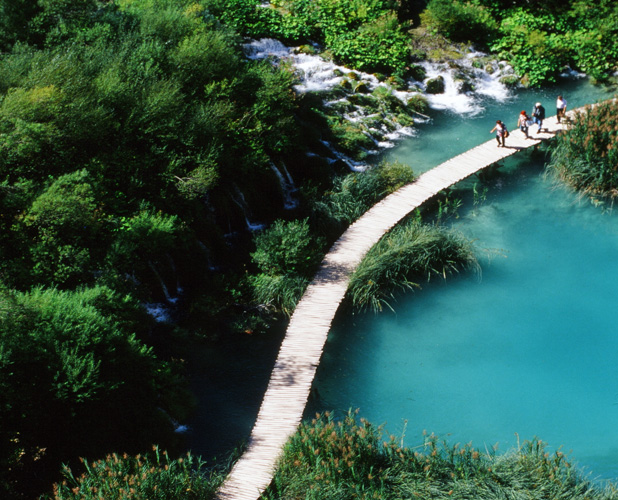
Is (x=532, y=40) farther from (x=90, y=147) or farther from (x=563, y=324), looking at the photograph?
(x=90, y=147)

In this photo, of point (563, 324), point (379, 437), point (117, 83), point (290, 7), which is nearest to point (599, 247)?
point (563, 324)

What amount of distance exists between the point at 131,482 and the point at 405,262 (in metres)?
8.90

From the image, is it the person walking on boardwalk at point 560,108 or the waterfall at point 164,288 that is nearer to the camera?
the waterfall at point 164,288

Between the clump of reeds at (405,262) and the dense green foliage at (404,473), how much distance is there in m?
4.76

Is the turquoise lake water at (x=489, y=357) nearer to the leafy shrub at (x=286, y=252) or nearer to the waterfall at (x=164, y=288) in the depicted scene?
the leafy shrub at (x=286, y=252)

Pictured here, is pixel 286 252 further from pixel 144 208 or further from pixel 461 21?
pixel 461 21

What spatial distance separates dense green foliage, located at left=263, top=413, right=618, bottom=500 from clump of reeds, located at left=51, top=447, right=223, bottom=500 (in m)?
1.26

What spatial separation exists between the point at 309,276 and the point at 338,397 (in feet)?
11.8

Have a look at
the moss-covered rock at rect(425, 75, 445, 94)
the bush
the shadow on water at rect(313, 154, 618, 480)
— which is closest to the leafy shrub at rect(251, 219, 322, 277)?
the bush

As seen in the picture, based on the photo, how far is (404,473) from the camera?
1171cm

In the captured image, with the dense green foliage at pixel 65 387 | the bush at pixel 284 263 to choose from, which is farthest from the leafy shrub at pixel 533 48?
the dense green foliage at pixel 65 387

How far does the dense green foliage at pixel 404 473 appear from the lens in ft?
37.4

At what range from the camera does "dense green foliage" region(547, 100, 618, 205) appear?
19.4 meters

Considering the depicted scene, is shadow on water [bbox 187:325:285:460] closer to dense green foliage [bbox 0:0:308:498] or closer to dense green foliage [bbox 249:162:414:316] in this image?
dense green foliage [bbox 0:0:308:498]
